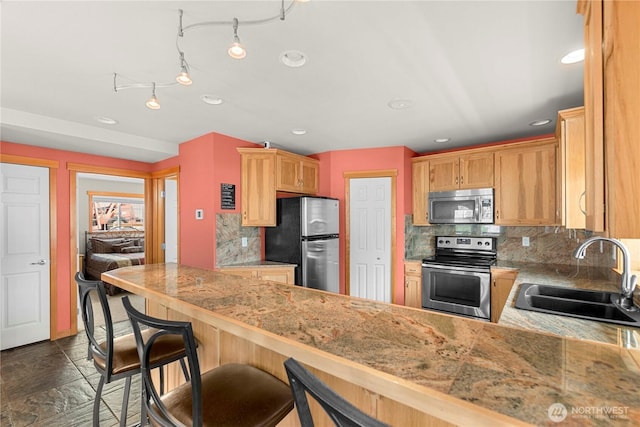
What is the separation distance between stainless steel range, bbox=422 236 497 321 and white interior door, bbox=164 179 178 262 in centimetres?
348

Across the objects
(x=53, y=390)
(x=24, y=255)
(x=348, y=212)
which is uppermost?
(x=348, y=212)

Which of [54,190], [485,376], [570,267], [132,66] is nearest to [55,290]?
[54,190]

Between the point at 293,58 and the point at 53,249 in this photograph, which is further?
the point at 53,249

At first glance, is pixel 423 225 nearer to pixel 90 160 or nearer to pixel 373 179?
pixel 373 179

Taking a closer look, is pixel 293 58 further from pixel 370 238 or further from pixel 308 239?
pixel 370 238

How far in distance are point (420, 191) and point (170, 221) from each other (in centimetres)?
370

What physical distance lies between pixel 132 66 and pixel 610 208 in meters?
2.55

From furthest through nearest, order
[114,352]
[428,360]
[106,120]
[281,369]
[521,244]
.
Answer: [521,244]
[106,120]
[114,352]
[281,369]
[428,360]

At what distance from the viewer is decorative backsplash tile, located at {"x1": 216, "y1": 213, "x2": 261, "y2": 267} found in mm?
3398

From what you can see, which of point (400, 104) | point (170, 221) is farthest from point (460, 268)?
point (170, 221)

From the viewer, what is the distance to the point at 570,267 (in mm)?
3191

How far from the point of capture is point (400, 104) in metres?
2.59

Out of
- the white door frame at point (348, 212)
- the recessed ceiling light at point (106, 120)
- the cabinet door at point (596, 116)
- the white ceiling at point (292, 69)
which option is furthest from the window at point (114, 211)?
the cabinet door at point (596, 116)

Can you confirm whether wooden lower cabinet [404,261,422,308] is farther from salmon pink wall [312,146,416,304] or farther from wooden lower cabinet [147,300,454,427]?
wooden lower cabinet [147,300,454,427]
